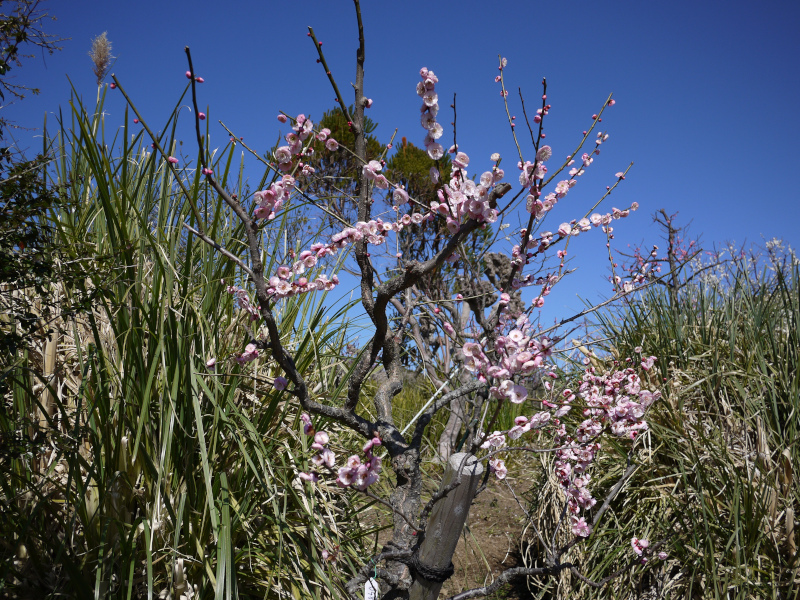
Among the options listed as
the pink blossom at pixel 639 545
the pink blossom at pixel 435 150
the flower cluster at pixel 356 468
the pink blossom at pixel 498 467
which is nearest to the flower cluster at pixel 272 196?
the pink blossom at pixel 435 150

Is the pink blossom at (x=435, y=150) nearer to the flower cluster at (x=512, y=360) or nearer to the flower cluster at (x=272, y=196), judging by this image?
the flower cluster at (x=272, y=196)

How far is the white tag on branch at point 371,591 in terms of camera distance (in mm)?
1373

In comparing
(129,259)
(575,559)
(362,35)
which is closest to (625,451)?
(575,559)

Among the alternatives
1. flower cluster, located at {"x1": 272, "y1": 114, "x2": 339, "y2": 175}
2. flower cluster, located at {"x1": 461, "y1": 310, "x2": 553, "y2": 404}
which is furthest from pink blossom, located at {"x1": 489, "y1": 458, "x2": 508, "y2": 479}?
flower cluster, located at {"x1": 272, "y1": 114, "x2": 339, "y2": 175}

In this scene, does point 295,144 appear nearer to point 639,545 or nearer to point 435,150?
point 435,150

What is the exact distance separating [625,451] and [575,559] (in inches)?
23.7

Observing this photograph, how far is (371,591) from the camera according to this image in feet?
4.54

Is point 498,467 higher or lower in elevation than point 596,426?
lower

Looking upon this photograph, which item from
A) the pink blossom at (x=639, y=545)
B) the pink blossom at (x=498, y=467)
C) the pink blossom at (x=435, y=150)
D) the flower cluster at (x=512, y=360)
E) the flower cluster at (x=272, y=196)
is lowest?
the pink blossom at (x=639, y=545)

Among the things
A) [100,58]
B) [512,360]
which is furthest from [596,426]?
[100,58]

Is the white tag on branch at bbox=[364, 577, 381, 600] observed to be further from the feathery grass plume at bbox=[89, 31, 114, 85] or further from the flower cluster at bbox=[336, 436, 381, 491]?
the feathery grass plume at bbox=[89, 31, 114, 85]

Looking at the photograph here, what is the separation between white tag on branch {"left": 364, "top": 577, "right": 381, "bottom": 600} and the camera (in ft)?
4.50

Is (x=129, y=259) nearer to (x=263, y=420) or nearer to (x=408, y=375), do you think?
(x=263, y=420)

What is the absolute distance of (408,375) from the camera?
6.82 m
